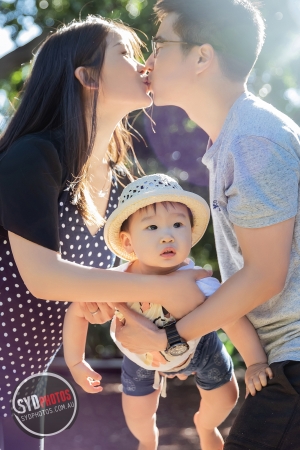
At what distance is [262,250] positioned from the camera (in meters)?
2.06

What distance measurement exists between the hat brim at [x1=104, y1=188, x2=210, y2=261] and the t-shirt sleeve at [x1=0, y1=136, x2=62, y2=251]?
235 mm

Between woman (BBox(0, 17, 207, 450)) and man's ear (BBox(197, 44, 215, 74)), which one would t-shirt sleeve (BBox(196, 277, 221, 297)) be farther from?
man's ear (BBox(197, 44, 215, 74))

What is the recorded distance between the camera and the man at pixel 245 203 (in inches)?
81.0

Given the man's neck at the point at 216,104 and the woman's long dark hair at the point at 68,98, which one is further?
the woman's long dark hair at the point at 68,98

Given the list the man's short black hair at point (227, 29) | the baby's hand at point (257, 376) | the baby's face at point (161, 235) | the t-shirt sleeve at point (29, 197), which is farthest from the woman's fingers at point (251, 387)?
the man's short black hair at point (227, 29)

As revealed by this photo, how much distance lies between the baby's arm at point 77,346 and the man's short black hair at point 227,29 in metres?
1.10

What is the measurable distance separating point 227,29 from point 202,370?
1.37 m

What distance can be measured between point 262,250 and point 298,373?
0.43m

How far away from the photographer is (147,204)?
2.36 m

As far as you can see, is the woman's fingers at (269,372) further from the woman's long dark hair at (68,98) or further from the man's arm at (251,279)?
the woman's long dark hair at (68,98)

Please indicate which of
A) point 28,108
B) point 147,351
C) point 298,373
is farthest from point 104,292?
point 28,108

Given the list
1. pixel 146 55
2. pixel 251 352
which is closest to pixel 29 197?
pixel 251 352

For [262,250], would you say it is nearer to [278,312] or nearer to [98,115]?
[278,312]

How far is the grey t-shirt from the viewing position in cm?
205
